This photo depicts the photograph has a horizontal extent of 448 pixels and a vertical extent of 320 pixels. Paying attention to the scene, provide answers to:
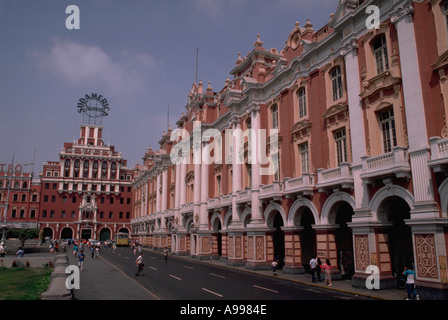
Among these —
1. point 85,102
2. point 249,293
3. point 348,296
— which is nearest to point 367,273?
point 348,296

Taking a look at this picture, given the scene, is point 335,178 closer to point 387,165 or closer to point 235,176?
point 387,165

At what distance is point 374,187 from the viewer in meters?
20.5

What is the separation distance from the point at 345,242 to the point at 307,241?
3.78 meters

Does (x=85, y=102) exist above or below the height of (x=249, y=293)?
above

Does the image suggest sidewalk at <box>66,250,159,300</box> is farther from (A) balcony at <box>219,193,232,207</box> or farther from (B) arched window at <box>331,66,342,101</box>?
(B) arched window at <box>331,66,342,101</box>

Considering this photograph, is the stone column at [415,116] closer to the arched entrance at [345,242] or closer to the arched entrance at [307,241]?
the arched entrance at [345,242]

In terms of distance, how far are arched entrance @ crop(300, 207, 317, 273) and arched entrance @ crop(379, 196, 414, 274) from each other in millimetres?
6945

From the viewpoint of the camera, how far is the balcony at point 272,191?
Answer: 29.3m

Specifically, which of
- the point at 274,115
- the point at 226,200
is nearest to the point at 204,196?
the point at 226,200

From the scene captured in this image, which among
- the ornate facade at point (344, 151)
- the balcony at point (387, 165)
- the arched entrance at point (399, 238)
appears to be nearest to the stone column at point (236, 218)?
the ornate facade at point (344, 151)

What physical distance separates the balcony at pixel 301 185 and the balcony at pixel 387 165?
544 cm

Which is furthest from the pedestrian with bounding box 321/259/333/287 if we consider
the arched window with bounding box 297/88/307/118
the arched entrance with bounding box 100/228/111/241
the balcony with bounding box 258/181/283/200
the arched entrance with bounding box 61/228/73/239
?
the arched entrance with bounding box 61/228/73/239
